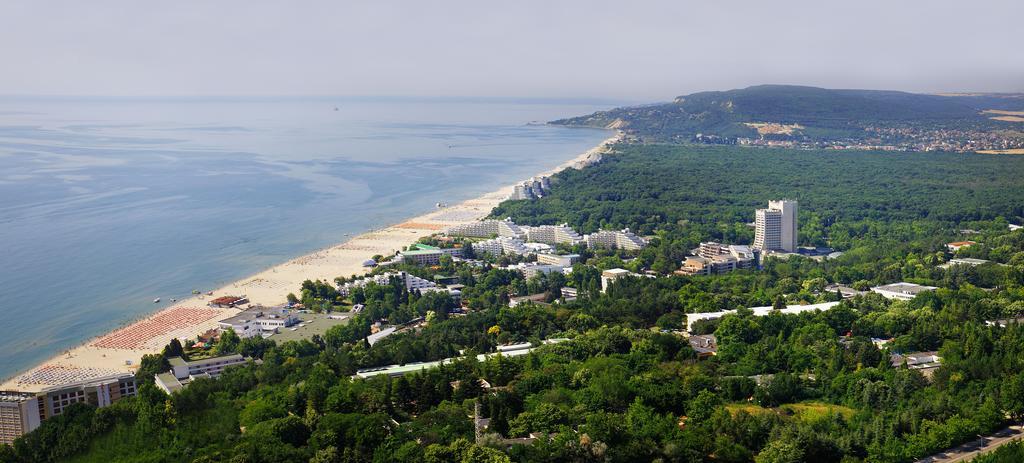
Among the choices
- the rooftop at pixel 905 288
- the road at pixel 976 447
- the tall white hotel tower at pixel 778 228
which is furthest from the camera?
the tall white hotel tower at pixel 778 228

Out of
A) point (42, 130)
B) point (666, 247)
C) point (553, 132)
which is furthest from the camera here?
point (553, 132)

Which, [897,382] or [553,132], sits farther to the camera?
[553,132]

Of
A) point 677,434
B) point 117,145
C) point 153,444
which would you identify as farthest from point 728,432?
point 117,145

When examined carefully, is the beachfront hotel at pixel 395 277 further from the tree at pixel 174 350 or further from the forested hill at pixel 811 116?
the forested hill at pixel 811 116

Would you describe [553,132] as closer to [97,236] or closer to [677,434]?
[97,236]

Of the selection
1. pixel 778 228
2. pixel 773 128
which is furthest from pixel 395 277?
pixel 773 128

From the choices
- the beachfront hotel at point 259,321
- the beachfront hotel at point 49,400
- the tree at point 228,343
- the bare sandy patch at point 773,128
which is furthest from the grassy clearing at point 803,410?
the bare sandy patch at point 773,128

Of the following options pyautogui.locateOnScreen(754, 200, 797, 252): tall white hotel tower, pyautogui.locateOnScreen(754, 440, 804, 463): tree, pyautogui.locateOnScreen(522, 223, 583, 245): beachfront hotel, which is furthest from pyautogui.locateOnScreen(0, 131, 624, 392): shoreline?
pyautogui.locateOnScreen(754, 440, 804, 463): tree

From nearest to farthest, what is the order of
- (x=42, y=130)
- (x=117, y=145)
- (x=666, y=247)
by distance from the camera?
(x=666, y=247), (x=117, y=145), (x=42, y=130)
